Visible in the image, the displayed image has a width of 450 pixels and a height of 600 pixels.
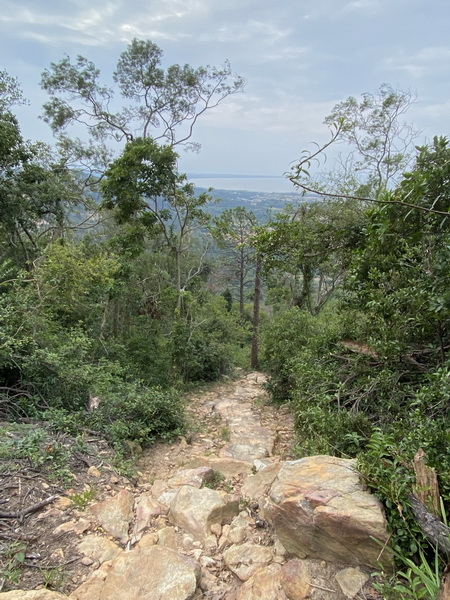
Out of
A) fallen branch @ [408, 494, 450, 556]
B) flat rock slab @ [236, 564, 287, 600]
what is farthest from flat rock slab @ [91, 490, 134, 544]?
fallen branch @ [408, 494, 450, 556]

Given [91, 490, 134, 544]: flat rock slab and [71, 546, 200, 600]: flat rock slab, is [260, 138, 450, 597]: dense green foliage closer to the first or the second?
[71, 546, 200, 600]: flat rock slab

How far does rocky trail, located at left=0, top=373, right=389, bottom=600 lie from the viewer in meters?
2.13

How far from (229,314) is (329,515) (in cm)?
1224

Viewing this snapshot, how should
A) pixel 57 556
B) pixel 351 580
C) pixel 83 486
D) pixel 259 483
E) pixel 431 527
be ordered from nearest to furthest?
pixel 431 527 < pixel 351 580 < pixel 57 556 < pixel 83 486 < pixel 259 483

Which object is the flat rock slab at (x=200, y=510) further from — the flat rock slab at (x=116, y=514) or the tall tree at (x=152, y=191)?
the tall tree at (x=152, y=191)

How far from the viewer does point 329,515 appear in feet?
7.29

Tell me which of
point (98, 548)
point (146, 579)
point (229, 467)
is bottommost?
point (229, 467)

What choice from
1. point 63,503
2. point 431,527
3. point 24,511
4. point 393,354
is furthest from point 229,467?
point 431,527

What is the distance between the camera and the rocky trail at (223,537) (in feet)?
6.99

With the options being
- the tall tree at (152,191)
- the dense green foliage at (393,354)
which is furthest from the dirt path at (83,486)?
the tall tree at (152,191)

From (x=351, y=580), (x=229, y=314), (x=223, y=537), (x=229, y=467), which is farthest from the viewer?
(x=229, y=314)

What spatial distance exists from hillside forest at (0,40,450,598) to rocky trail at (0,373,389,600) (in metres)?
0.27

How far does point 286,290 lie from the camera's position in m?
14.9

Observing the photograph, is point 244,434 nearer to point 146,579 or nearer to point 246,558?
point 246,558
